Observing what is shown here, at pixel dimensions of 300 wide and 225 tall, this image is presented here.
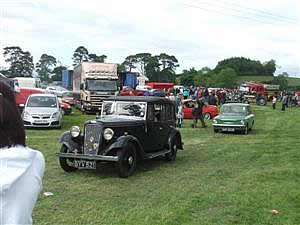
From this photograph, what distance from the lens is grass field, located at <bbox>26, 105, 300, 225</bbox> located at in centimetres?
636

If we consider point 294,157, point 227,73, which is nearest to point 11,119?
point 294,157

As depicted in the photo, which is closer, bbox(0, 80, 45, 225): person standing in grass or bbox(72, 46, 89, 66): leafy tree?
bbox(0, 80, 45, 225): person standing in grass

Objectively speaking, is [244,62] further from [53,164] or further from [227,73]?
[53,164]

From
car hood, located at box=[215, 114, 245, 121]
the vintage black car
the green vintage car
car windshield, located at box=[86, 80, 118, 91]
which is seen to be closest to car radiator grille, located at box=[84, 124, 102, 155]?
the vintage black car

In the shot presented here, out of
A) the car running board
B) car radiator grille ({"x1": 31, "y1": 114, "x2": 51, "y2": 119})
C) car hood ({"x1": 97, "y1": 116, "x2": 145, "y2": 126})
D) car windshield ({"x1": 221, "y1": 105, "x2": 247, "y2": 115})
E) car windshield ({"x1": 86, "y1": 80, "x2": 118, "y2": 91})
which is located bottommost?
the car running board

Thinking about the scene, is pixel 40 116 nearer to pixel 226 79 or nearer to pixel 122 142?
pixel 122 142

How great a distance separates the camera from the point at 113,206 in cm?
693

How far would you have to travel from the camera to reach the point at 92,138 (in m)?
9.51

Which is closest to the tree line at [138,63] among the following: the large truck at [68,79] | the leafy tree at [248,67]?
the leafy tree at [248,67]

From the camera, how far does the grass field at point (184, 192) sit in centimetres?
636

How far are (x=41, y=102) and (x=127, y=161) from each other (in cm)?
1211

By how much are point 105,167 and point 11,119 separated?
354 inches

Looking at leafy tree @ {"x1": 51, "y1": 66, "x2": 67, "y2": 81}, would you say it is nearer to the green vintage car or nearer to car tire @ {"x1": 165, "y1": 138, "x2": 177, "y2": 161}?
the green vintage car

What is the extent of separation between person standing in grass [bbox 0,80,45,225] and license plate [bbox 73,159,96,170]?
754cm
